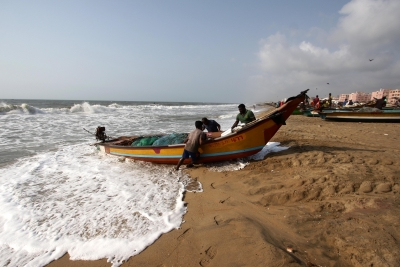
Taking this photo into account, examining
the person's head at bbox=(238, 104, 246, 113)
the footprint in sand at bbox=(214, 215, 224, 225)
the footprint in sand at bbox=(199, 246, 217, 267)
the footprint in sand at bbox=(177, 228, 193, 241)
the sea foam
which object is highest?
the person's head at bbox=(238, 104, 246, 113)

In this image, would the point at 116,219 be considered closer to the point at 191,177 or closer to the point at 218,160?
the point at 191,177

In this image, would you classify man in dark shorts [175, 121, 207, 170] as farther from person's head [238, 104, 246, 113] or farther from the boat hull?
the boat hull

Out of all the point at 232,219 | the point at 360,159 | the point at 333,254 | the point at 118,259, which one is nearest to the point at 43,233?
the point at 118,259

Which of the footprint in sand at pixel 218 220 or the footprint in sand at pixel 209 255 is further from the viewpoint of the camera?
the footprint in sand at pixel 218 220

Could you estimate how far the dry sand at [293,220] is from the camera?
7.80 feet

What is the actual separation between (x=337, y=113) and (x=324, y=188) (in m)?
12.3

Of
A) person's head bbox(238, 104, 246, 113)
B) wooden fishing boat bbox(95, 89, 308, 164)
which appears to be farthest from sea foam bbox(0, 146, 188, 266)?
person's head bbox(238, 104, 246, 113)

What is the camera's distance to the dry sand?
7.80 ft

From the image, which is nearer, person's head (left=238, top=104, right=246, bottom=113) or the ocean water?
the ocean water

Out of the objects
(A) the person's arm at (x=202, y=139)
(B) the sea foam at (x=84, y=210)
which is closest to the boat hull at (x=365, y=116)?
(A) the person's arm at (x=202, y=139)

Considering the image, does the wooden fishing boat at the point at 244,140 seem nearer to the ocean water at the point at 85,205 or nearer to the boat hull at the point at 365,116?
the ocean water at the point at 85,205

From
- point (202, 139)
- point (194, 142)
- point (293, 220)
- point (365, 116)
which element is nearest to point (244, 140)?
point (202, 139)

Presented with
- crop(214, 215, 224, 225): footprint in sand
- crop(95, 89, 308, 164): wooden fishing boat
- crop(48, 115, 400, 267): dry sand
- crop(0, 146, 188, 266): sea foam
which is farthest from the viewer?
crop(95, 89, 308, 164): wooden fishing boat

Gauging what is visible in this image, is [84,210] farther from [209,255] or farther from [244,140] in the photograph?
[244,140]
